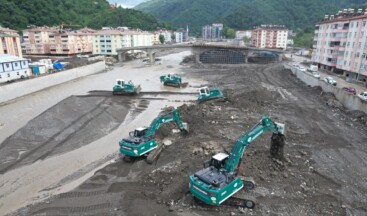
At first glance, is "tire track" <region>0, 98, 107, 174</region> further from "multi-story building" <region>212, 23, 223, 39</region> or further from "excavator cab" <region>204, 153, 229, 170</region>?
"multi-story building" <region>212, 23, 223, 39</region>

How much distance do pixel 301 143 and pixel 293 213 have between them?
8.69m

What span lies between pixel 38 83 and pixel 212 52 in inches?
2009

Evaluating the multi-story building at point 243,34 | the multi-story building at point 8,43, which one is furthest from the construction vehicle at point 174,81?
the multi-story building at point 243,34

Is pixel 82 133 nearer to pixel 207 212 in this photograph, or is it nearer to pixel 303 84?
pixel 207 212

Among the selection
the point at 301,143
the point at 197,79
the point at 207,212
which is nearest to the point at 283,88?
the point at 197,79

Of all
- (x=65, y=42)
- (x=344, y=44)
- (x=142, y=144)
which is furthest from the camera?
(x=65, y=42)

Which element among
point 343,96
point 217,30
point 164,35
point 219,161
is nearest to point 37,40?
point 343,96

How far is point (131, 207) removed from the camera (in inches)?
447

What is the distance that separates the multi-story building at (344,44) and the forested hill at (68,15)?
84.7 meters

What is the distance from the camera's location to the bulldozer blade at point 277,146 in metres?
14.5

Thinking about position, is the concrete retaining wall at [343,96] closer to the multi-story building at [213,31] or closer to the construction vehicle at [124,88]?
the construction vehicle at [124,88]

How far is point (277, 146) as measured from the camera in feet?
48.6

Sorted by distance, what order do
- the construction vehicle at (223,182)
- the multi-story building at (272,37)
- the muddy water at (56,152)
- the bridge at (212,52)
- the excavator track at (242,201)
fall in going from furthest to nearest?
the multi-story building at (272,37), the bridge at (212,52), the muddy water at (56,152), the excavator track at (242,201), the construction vehicle at (223,182)

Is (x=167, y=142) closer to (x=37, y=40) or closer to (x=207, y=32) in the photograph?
(x=37, y=40)
